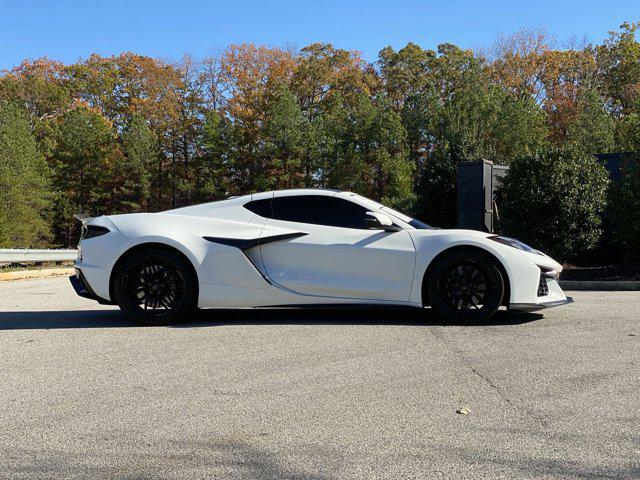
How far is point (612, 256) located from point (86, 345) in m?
Answer: 14.1

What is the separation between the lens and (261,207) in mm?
6941

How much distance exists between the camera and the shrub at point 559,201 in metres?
13.1

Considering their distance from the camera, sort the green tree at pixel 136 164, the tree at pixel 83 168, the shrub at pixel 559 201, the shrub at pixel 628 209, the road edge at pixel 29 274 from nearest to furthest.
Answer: the shrub at pixel 628 209, the shrub at pixel 559 201, the road edge at pixel 29 274, the tree at pixel 83 168, the green tree at pixel 136 164

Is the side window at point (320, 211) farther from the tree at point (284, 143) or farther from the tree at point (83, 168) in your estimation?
the tree at point (83, 168)

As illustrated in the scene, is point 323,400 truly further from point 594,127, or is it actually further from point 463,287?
point 594,127

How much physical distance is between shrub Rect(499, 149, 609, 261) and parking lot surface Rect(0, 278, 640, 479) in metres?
6.86

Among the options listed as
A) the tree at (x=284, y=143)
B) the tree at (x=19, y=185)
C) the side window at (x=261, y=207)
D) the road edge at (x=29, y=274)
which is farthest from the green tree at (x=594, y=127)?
the tree at (x=19, y=185)

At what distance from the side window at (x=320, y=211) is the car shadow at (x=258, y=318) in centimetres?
96

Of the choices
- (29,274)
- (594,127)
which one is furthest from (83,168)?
(29,274)

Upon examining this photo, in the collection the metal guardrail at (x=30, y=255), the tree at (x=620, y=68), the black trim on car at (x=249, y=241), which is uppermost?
the tree at (x=620, y=68)

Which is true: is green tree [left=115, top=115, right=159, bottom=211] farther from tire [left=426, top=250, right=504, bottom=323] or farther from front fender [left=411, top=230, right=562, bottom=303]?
tire [left=426, top=250, right=504, bottom=323]

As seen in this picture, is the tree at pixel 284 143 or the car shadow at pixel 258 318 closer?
the car shadow at pixel 258 318

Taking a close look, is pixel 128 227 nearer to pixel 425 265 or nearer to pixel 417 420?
pixel 425 265

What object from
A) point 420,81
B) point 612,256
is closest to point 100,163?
point 420,81
